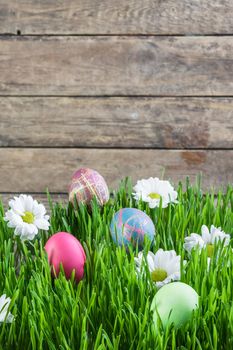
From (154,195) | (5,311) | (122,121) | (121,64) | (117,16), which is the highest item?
(117,16)

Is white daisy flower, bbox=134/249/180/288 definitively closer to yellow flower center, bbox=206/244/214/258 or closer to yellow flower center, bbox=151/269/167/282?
yellow flower center, bbox=151/269/167/282

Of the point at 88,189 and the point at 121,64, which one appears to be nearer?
the point at 88,189

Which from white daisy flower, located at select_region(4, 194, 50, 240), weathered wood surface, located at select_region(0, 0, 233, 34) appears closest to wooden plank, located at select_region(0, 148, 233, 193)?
weathered wood surface, located at select_region(0, 0, 233, 34)

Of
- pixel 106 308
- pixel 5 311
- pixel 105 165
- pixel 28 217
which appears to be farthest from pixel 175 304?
pixel 105 165

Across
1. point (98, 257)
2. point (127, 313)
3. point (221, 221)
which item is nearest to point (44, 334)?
point (127, 313)

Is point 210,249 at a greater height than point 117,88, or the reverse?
point 117,88

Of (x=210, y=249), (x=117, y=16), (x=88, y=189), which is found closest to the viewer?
(x=210, y=249)

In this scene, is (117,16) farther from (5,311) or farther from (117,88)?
(5,311)
